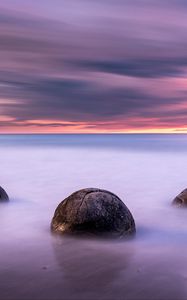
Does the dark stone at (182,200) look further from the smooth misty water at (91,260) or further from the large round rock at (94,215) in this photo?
the large round rock at (94,215)

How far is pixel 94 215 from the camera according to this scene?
7.03m

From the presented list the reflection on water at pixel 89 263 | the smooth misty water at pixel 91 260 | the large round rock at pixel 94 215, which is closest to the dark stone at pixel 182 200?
the smooth misty water at pixel 91 260

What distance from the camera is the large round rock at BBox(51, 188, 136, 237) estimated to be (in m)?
7.07

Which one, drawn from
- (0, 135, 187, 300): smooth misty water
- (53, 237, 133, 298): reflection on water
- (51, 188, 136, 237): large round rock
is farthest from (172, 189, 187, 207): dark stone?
(53, 237, 133, 298): reflection on water

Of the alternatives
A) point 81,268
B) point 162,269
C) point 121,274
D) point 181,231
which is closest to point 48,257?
point 81,268

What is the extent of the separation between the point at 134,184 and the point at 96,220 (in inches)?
379

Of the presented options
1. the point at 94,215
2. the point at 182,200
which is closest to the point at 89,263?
the point at 94,215

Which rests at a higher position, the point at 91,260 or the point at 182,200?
the point at 182,200

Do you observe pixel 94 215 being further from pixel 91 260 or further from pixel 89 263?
pixel 89 263

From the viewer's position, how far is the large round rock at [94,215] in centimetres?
707

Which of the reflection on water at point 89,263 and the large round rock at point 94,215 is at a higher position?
the large round rock at point 94,215

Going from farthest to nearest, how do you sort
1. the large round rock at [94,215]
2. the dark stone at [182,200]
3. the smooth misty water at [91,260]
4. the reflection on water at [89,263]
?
the dark stone at [182,200], the large round rock at [94,215], the reflection on water at [89,263], the smooth misty water at [91,260]

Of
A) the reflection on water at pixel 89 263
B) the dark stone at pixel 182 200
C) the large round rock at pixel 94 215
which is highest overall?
the dark stone at pixel 182 200

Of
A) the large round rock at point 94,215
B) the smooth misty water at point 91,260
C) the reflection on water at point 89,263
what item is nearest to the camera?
the smooth misty water at point 91,260
